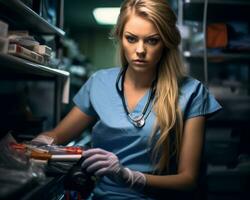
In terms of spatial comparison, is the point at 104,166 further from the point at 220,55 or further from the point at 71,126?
the point at 220,55

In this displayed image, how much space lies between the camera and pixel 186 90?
140 centimetres

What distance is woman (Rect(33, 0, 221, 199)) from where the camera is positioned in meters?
1.30

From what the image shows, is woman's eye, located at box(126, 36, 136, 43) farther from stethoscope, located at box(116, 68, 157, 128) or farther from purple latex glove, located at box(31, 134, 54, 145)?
purple latex glove, located at box(31, 134, 54, 145)

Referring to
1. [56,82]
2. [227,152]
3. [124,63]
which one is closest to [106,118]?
[124,63]

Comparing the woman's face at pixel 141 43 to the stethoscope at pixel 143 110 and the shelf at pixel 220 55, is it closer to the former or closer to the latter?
the stethoscope at pixel 143 110

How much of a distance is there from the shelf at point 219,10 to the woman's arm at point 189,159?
2.77 feet

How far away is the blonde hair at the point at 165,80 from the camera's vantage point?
1.30 meters

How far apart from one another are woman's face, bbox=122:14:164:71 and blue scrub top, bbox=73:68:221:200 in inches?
5.9

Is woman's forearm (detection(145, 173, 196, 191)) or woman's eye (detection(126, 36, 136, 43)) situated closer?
woman's forearm (detection(145, 173, 196, 191))

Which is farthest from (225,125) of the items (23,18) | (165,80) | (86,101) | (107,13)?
(107,13)

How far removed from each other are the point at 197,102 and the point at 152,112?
18cm

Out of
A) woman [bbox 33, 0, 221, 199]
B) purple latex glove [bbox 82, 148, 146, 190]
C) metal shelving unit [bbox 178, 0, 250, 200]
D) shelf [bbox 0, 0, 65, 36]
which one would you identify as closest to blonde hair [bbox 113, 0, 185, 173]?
woman [bbox 33, 0, 221, 199]

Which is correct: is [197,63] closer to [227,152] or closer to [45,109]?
[227,152]

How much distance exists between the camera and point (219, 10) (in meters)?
2.10
